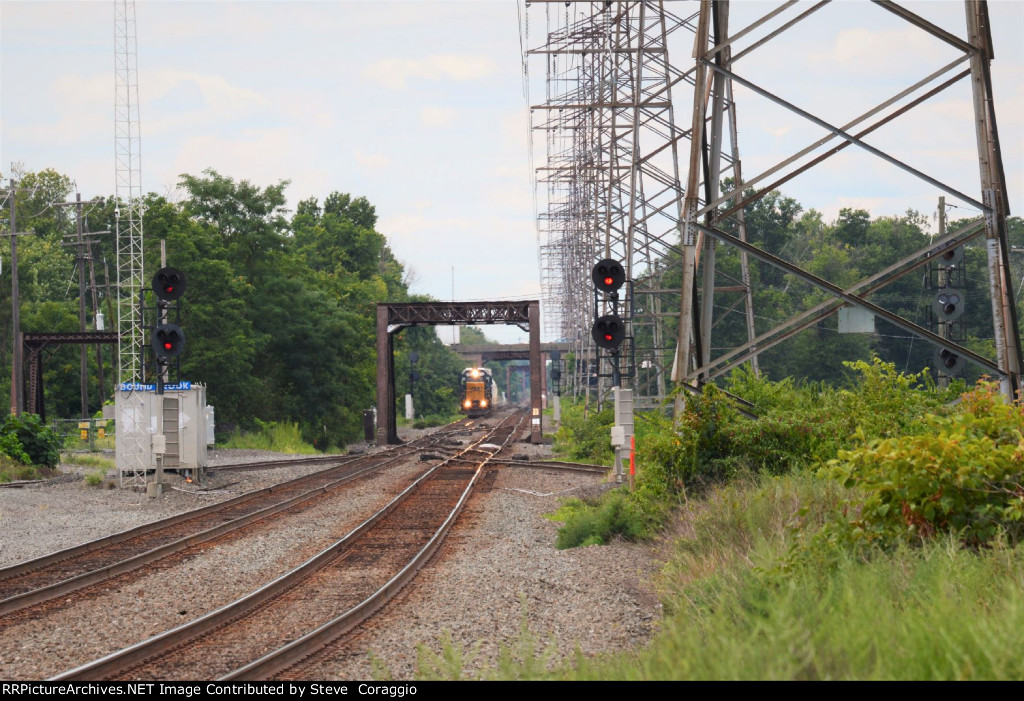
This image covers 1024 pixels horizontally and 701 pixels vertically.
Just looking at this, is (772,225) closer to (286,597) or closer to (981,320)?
(981,320)

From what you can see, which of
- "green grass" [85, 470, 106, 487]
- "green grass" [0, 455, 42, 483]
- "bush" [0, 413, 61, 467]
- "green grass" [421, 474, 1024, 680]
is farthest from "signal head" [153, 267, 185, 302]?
"green grass" [421, 474, 1024, 680]

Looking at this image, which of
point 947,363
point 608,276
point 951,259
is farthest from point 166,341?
point 951,259

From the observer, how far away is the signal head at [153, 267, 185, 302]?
26.5 meters

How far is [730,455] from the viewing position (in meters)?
14.9

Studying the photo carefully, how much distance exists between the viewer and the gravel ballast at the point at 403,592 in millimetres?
9516

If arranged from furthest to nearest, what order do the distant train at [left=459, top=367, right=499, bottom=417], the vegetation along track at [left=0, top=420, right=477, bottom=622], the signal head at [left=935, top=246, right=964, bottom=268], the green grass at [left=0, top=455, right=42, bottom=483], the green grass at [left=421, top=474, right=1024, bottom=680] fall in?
the distant train at [left=459, top=367, right=499, bottom=417]
the green grass at [left=0, top=455, right=42, bottom=483]
the signal head at [left=935, top=246, right=964, bottom=268]
the vegetation along track at [left=0, top=420, right=477, bottom=622]
the green grass at [left=421, top=474, right=1024, bottom=680]

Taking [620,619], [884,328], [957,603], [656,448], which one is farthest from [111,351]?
[957,603]

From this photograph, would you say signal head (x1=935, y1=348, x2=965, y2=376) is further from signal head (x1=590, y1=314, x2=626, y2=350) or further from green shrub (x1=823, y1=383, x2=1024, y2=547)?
green shrub (x1=823, y1=383, x2=1024, y2=547)

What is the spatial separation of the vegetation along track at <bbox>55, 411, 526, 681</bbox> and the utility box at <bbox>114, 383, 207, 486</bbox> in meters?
9.12

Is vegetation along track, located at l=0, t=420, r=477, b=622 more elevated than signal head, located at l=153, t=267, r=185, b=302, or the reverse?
signal head, located at l=153, t=267, r=185, b=302

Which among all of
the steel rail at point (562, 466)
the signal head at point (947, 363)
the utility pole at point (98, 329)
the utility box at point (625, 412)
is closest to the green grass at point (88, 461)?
the steel rail at point (562, 466)

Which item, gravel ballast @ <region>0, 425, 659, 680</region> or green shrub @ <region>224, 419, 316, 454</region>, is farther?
green shrub @ <region>224, 419, 316, 454</region>

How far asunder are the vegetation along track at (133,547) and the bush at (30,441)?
29.8 feet

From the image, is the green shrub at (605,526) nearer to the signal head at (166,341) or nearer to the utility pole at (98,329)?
the signal head at (166,341)
